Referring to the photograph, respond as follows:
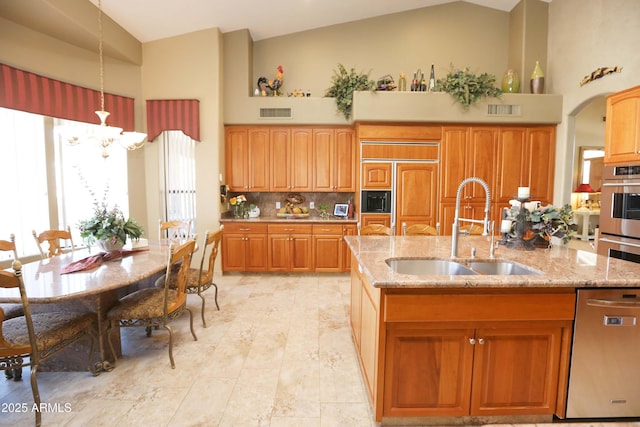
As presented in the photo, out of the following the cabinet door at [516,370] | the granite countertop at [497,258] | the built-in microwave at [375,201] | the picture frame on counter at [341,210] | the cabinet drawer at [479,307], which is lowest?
the cabinet door at [516,370]

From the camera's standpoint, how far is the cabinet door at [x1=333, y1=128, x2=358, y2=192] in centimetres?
493

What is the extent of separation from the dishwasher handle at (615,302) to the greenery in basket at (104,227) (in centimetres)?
344

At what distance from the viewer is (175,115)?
4.55 m

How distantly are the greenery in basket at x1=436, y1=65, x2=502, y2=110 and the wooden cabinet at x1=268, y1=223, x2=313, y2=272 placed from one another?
2880 mm

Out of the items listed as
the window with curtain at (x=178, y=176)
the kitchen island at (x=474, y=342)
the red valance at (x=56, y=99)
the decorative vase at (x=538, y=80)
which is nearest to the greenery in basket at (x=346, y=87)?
the window with curtain at (x=178, y=176)

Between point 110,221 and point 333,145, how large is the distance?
327cm

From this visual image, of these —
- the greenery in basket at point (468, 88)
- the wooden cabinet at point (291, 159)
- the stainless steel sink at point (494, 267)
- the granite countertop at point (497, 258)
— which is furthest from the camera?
the wooden cabinet at point (291, 159)

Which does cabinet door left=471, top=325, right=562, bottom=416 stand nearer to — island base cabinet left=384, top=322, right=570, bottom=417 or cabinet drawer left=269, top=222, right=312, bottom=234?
island base cabinet left=384, top=322, right=570, bottom=417

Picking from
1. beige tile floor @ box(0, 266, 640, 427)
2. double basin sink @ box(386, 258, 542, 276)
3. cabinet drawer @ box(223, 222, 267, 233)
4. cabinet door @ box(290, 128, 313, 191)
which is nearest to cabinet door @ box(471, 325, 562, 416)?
double basin sink @ box(386, 258, 542, 276)

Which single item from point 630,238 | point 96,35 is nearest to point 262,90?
point 96,35

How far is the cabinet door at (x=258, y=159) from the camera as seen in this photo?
491 centimetres

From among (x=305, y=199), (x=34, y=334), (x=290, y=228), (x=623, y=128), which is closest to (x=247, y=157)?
(x=305, y=199)

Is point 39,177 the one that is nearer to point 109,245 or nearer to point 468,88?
point 109,245

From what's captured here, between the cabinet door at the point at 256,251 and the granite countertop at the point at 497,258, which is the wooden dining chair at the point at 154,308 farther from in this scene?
the cabinet door at the point at 256,251
